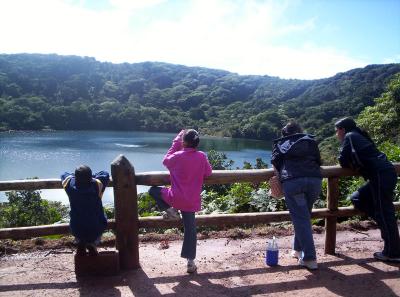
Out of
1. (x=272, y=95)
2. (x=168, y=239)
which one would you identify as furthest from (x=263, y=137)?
(x=168, y=239)

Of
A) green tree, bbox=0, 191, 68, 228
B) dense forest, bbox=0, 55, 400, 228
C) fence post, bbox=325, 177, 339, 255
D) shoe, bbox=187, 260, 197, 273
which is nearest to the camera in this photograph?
shoe, bbox=187, 260, 197, 273

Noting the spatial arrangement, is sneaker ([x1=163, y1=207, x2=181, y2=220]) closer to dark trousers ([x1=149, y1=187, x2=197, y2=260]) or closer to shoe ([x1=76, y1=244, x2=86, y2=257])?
dark trousers ([x1=149, y1=187, x2=197, y2=260])

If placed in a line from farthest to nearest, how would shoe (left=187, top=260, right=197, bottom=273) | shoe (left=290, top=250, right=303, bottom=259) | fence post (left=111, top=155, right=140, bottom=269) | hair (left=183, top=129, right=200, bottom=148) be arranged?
shoe (left=290, top=250, right=303, bottom=259) → shoe (left=187, top=260, right=197, bottom=273) → fence post (left=111, top=155, right=140, bottom=269) → hair (left=183, top=129, right=200, bottom=148)

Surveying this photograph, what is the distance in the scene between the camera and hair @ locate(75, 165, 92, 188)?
369cm

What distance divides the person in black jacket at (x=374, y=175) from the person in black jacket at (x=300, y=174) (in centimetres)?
44

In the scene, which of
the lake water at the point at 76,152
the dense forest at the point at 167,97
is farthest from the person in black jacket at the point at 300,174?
the dense forest at the point at 167,97

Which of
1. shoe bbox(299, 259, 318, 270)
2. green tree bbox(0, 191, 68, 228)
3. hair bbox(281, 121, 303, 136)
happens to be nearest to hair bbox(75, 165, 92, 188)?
hair bbox(281, 121, 303, 136)

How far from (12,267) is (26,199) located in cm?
1110

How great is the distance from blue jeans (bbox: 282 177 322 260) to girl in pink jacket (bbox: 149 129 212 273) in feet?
2.77

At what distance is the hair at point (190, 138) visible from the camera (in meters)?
3.90

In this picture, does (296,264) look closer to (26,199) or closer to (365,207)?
(365,207)

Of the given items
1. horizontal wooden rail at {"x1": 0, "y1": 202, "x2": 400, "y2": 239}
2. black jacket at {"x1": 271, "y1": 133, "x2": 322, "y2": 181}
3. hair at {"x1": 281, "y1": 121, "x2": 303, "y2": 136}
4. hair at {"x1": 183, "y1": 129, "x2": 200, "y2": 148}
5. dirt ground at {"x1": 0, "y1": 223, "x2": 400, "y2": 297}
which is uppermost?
hair at {"x1": 281, "y1": 121, "x2": 303, "y2": 136}

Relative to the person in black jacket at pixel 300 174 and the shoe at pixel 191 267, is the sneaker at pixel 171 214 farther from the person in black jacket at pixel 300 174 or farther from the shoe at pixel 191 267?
the person in black jacket at pixel 300 174

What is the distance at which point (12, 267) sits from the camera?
4.33 metres
